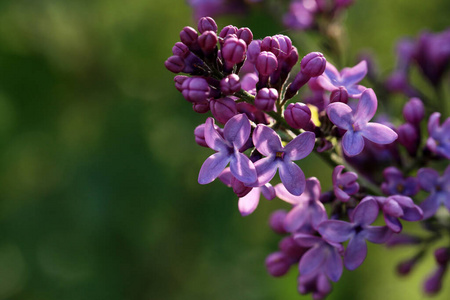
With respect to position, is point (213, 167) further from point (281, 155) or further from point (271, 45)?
point (271, 45)

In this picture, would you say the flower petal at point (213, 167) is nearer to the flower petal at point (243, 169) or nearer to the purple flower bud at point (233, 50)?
the flower petal at point (243, 169)

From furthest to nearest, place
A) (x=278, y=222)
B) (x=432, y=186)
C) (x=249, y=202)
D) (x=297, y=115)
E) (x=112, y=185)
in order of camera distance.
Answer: (x=112, y=185) < (x=278, y=222) < (x=432, y=186) < (x=249, y=202) < (x=297, y=115)

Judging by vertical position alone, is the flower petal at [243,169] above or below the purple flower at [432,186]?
above

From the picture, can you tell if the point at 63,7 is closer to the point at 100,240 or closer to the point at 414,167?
the point at 100,240

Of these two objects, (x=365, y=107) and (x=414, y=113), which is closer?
(x=365, y=107)

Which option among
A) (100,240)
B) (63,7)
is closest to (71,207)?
(100,240)

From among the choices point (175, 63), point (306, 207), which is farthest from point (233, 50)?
point (306, 207)

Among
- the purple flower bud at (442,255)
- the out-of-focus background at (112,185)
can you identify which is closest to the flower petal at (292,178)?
the purple flower bud at (442,255)
